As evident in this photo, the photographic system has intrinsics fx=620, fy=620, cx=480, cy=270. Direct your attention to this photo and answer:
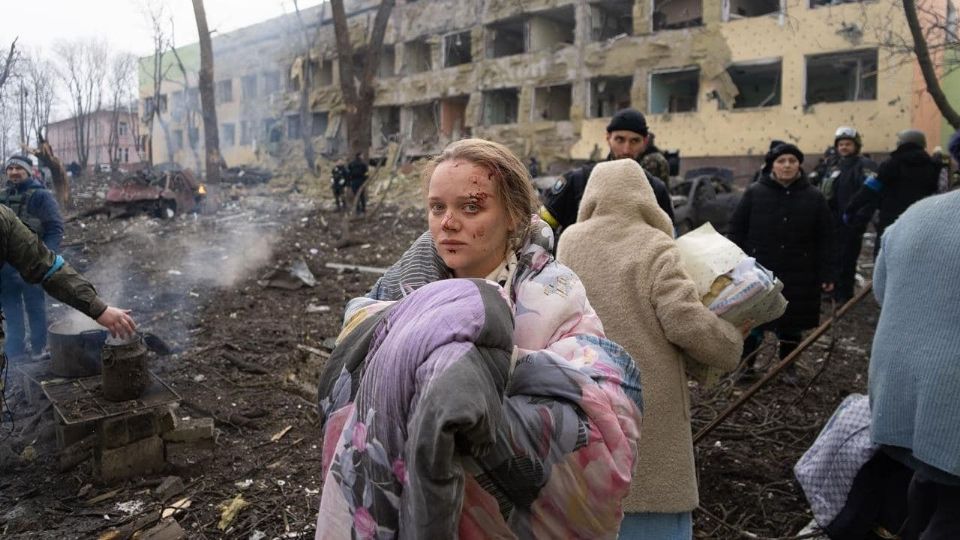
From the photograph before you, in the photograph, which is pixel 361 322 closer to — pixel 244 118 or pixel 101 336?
pixel 101 336

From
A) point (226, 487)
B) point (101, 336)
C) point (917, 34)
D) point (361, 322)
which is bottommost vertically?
point (226, 487)

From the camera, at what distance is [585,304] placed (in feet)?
4.83

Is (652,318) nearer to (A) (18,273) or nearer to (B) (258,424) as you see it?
(B) (258,424)

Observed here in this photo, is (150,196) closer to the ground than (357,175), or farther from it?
closer to the ground

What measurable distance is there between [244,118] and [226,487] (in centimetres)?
4245

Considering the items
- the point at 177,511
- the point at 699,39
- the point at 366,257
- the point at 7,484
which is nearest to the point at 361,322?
the point at 177,511

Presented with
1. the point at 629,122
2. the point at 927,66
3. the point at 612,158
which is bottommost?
the point at 612,158

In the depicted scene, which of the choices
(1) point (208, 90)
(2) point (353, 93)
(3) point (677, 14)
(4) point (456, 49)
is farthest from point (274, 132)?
(3) point (677, 14)

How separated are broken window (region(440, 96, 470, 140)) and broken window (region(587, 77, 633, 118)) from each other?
780cm

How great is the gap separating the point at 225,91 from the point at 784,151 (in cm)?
4454

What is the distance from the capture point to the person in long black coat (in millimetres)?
4750

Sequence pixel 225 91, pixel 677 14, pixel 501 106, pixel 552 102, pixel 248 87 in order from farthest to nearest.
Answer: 1. pixel 225 91
2. pixel 248 87
3. pixel 501 106
4. pixel 552 102
5. pixel 677 14

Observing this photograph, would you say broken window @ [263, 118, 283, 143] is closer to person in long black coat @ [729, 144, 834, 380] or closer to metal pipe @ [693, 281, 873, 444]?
→ person in long black coat @ [729, 144, 834, 380]

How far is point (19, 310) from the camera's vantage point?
5.60 meters
